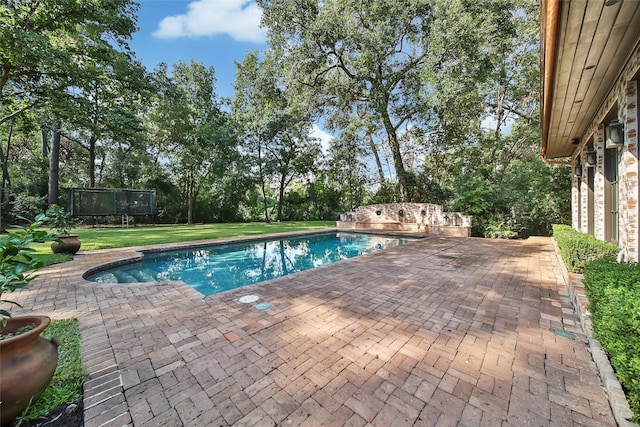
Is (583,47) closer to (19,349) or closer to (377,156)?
(19,349)

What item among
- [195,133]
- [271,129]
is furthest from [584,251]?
[195,133]

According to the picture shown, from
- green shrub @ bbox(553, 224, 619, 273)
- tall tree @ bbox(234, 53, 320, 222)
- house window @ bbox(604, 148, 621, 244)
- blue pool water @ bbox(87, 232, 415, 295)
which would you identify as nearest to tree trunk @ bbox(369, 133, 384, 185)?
tall tree @ bbox(234, 53, 320, 222)

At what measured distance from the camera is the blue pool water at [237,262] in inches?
229

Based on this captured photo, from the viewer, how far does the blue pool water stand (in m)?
5.82

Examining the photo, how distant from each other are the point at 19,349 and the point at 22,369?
12 centimetres

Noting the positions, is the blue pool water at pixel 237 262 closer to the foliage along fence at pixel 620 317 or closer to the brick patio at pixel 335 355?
the brick patio at pixel 335 355

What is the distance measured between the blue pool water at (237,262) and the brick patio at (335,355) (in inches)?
58.1

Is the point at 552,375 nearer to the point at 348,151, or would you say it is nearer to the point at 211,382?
the point at 211,382

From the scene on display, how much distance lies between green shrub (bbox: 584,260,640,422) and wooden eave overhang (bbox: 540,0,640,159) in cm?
219

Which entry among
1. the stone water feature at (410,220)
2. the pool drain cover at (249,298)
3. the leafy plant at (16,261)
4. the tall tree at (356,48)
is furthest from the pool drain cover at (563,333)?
the tall tree at (356,48)

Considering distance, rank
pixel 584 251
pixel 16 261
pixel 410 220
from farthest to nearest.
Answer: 1. pixel 410 220
2. pixel 584 251
3. pixel 16 261

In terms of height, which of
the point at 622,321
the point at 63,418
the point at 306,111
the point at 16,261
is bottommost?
the point at 63,418

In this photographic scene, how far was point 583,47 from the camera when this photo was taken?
271cm

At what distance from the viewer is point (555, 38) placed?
234 centimetres
